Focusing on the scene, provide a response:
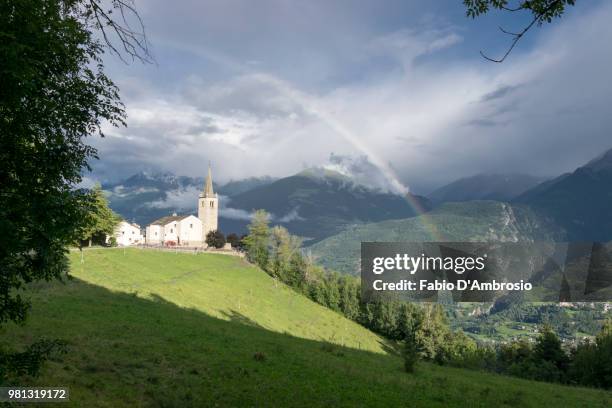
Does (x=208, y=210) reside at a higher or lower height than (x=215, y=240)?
higher

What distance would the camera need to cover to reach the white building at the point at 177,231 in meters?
156

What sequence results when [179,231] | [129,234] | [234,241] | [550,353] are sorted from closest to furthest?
[550,353]
[234,241]
[129,234]
[179,231]

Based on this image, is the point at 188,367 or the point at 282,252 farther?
the point at 282,252

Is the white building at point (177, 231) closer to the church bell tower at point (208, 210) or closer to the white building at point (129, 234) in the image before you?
the white building at point (129, 234)

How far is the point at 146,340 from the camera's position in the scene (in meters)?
27.3

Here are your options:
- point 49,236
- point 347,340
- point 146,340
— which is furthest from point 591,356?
point 49,236

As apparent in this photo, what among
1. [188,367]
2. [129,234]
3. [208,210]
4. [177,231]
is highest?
[208,210]

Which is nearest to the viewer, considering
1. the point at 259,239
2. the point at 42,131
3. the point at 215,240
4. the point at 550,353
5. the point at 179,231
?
the point at 42,131

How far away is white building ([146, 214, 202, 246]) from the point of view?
512 feet

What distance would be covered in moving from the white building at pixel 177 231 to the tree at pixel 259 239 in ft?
158

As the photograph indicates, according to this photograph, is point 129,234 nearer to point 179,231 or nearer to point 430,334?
point 179,231

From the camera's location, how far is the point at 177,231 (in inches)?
6152

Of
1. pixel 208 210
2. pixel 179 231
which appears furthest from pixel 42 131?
pixel 208 210

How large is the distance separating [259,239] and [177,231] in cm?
5283
